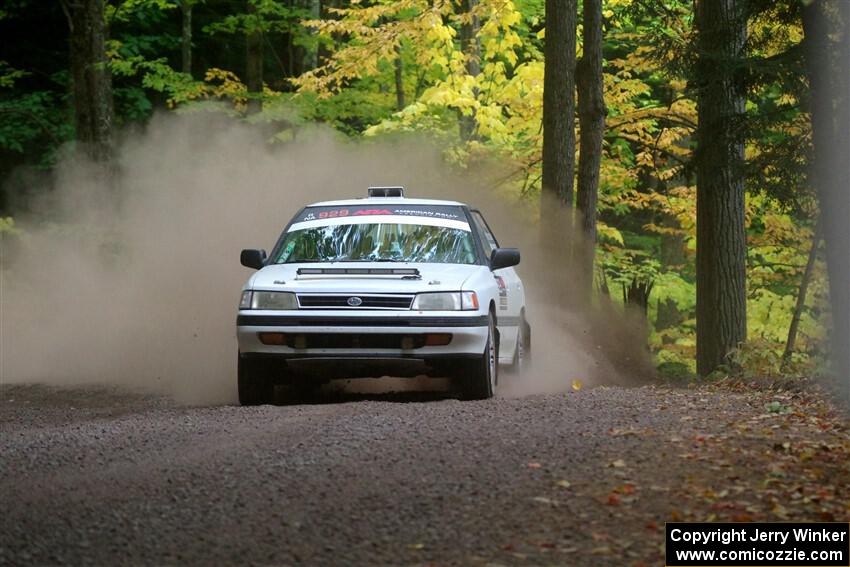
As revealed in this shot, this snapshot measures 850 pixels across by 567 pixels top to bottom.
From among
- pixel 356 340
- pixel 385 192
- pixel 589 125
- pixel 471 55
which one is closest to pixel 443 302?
pixel 356 340

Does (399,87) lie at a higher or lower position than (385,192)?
higher

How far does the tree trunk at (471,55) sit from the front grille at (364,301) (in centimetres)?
1524

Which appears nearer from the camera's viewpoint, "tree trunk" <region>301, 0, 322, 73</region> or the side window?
the side window

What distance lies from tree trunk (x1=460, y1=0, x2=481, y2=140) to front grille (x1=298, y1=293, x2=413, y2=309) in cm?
1524

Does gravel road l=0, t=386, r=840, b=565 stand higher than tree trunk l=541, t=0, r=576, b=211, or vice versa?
tree trunk l=541, t=0, r=576, b=211

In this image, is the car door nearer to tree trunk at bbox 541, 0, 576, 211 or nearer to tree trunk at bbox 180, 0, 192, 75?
tree trunk at bbox 541, 0, 576, 211

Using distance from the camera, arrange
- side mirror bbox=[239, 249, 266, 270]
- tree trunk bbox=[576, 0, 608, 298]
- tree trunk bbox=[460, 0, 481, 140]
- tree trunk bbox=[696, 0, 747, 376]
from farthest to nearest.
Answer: tree trunk bbox=[460, 0, 481, 140], tree trunk bbox=[576, 0, 608, 298], tree trunk bbox=[696, 0, 747, 376], side mirror bbox=[239, 249, 266, 270]

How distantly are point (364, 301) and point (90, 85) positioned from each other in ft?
55.7

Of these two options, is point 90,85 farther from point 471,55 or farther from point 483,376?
point 483,376

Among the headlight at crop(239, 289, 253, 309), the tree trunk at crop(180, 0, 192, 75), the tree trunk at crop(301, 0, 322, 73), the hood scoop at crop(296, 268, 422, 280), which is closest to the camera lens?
the headlight at crop(239, 289, 253, 309)

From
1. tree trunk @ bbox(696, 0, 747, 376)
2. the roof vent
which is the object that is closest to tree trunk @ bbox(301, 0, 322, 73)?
tree trunk @ bbox(696, 0, 747, 376)

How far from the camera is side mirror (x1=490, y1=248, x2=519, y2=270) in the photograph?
41.7ft

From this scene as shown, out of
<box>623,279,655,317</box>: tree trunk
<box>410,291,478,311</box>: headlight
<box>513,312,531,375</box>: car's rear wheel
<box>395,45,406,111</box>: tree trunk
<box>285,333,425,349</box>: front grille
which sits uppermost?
<box>395,45,406,111</box>: tree trunk

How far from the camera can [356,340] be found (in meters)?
11.2
